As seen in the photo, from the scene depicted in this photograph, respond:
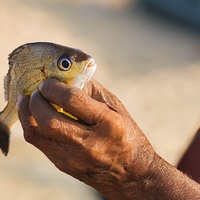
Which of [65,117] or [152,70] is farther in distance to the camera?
[152,70]

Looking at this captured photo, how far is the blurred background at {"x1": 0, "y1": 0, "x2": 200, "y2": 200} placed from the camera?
3.54 m

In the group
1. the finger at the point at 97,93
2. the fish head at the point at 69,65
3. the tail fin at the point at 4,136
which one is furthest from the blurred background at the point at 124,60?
the fish head at the point at 69,65

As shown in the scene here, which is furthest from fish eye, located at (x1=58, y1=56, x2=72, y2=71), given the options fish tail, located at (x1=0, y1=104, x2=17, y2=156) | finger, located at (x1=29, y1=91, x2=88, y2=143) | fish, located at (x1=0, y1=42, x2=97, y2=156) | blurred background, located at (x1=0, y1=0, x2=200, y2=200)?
blurred background, located at (x1=0, y1=0, x2=200, y2=200)

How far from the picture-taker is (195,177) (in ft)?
7.93

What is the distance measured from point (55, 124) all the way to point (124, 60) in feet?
13.2

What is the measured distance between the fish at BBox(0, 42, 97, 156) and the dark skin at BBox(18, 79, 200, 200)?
0.06 metres

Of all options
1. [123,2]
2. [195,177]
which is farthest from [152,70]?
[195,177]

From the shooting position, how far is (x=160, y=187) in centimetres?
201

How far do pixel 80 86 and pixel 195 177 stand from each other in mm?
891

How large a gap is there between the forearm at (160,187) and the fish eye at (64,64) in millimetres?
488

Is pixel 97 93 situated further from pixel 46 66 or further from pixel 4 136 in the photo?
pixel 4 136

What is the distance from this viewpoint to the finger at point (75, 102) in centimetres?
167

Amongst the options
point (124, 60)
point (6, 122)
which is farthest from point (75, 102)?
point (124, 60)

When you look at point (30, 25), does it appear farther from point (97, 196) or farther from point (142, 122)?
point (97, 196)
